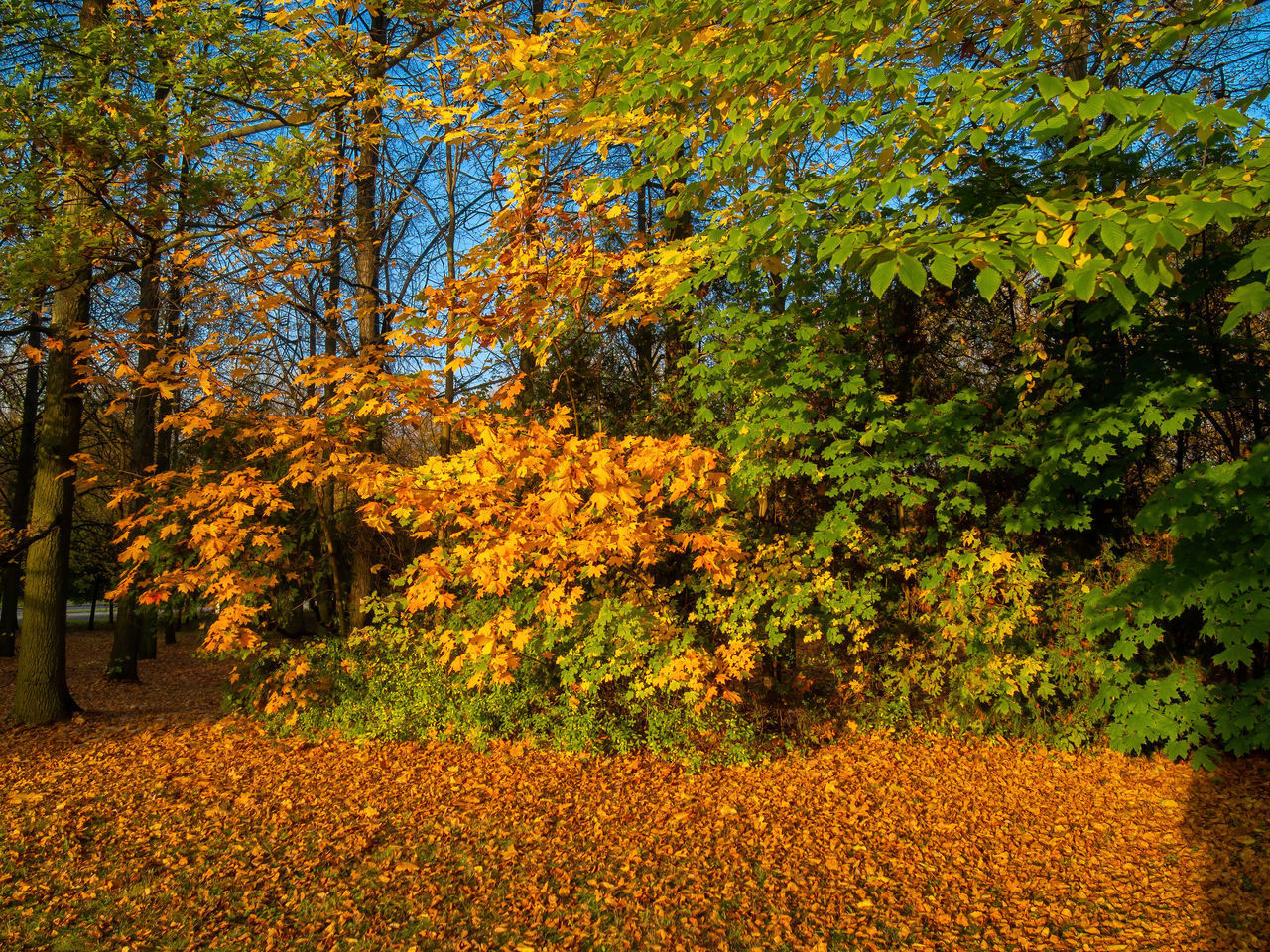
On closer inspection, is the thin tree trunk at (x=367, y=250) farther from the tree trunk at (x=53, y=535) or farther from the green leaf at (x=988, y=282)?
the green leaf at (x=988, y=282)

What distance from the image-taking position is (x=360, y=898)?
3812 mm

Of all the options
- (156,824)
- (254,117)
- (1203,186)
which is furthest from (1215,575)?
(254,117)

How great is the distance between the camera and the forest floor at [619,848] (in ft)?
11.7

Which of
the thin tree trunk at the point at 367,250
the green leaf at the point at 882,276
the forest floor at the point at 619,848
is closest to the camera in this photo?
the green leaf at the point at 882,276

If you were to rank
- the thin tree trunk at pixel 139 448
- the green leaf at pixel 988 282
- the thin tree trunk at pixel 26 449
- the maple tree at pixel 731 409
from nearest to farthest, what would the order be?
the green leaf at pixel 988 282, the maple tree at pixel 731 409, the thin tree trunk at pixel 139 448, the thin tree trunk at pixel 26 449

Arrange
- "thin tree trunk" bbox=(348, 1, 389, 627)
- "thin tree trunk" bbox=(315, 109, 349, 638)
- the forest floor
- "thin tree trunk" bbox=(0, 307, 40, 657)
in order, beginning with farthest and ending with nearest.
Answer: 1. "thin tree trunk" bbox=(0, 307, 40, 657)
2. "thin tree trunk" bbox=(348, 1, 389, 627)
3. "thin tree trunk" bbox=(315, 109, 349, 638)
4. the forest floor

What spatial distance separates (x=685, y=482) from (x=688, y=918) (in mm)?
2600

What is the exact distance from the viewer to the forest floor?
11.7 ft

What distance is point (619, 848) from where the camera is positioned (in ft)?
14.7

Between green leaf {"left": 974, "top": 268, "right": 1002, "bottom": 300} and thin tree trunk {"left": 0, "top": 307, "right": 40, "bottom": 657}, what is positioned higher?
thin tree trunk {"left": 0, "top": 307, "right": 40, "bottom": 657}

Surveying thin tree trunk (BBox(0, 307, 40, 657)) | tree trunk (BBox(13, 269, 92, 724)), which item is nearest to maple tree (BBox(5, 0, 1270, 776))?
tree trunk (BBox(13, 269, 92, 724))

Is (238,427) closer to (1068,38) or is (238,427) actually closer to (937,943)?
(937,943)

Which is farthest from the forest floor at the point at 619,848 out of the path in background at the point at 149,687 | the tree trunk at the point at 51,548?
the path in background at the point at 149,687

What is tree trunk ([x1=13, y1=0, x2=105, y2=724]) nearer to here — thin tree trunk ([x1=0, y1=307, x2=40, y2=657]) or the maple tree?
the maple tree
